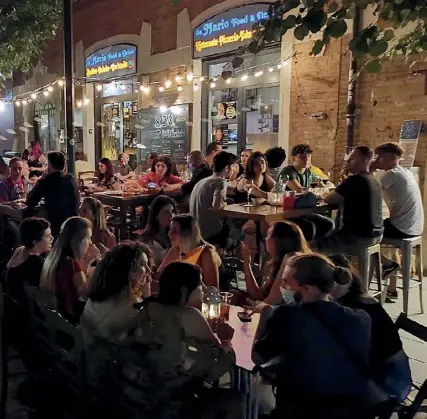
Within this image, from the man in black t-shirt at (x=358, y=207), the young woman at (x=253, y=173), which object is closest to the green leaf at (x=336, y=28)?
the man in black t-shirt at (x=358, y=207)

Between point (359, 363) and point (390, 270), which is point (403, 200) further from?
point (359, 363)

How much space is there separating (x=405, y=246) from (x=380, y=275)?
0.38m

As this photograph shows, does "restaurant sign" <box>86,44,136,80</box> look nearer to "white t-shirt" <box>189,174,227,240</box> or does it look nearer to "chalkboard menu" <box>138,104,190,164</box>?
"chalkboard menu" <box>138,104,190,164</box>

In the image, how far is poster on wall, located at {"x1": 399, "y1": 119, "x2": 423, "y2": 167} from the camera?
261 inches

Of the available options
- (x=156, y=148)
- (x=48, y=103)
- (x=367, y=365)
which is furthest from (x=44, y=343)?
(x=48, y=103)

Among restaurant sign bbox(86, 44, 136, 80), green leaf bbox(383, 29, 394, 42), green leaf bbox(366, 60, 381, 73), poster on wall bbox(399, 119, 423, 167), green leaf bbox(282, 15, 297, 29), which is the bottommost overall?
poster on wall bbox(399, 119, 423, 167)

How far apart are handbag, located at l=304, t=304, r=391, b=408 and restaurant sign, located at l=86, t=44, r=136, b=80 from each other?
1064cm

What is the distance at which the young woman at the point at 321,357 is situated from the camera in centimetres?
220

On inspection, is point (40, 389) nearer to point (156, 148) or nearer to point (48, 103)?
point (156, 148)

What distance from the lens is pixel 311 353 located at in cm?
220

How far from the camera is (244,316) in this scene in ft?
10.1

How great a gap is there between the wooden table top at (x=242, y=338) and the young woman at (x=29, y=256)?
1286 mm

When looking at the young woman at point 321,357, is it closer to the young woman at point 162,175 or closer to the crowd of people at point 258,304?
the crowd of people at point 258,304

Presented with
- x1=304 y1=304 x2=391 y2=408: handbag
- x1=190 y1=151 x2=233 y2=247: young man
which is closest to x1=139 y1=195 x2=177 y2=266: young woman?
x1=190 y1=151 x2=233 y2=247: young man
